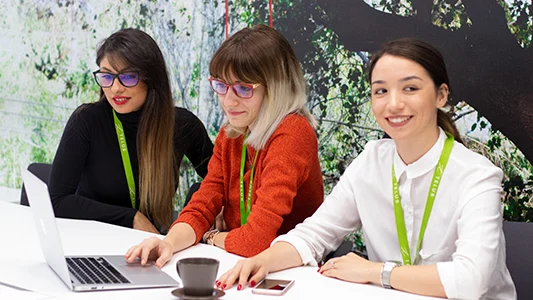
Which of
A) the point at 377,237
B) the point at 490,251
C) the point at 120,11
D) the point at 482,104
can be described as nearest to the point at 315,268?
the point at 377,237

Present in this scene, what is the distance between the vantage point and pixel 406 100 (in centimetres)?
216

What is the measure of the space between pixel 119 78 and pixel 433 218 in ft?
5.62

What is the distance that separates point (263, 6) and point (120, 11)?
3.82 ft

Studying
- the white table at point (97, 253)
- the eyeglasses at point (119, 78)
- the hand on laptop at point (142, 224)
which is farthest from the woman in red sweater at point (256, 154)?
the eyeglasses at point (119, 78)

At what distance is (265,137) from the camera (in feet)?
8.66

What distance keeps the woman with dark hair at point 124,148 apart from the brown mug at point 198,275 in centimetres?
162

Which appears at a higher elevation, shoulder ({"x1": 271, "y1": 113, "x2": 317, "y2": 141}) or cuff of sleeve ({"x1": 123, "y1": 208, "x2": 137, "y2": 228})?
shoulder ({"x1": 271, "y1": 113, "x2": 317, "y2": 141})

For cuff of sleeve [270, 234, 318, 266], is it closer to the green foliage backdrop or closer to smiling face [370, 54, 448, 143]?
smiling face [370, 54, 448, 143]

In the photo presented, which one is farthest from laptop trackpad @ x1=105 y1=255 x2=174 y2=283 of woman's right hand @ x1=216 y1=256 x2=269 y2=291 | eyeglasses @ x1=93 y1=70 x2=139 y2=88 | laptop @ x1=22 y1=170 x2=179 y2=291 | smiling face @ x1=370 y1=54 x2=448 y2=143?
eyeglasses @ x1=93 y1=70 x2=139 y2=88

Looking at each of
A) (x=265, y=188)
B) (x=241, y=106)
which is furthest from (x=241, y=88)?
(x=265, y=188)

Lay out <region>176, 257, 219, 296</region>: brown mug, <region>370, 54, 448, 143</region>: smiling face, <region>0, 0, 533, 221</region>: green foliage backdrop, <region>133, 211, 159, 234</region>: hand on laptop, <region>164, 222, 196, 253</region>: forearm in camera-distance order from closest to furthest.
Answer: <region>176, 257, 219, 296</region>: brown mug → <region>370, 54, 448, 143</region>: smiling face → <region>164, 222, 196, 253</region>: forearm → <region>133, 211, 159, 234</region>: hand on laptop → <region>0, 0, 533, 221</region>: green foliage backdrop

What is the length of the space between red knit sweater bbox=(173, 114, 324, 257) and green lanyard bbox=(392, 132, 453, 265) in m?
0.43

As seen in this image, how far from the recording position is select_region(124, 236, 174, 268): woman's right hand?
2176 mm

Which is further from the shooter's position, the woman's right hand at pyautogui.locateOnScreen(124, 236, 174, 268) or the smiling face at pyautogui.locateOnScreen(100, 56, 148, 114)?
the smiling face at pyautogui.locateOnScreen(100, 56, 148, 114)
